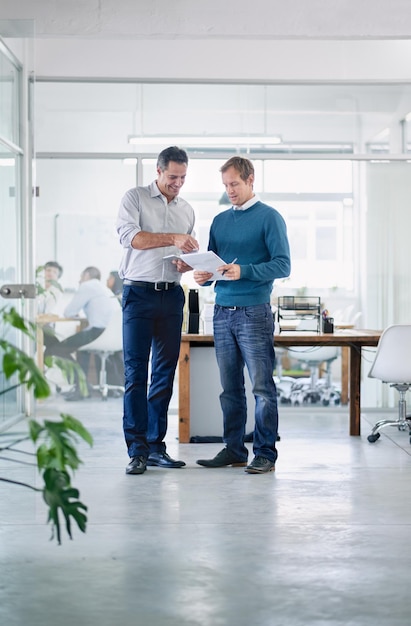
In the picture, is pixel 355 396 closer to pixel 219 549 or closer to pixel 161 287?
pixel 161 287

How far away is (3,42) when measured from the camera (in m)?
4.25

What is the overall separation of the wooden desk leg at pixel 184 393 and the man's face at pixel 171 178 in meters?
1.42

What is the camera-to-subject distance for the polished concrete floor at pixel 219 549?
2875 mm

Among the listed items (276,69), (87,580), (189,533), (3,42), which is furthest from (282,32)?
(87,580)

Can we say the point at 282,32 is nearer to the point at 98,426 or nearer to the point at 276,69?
the point at 276,69

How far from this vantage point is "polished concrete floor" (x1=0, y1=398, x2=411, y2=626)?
2.88 metres

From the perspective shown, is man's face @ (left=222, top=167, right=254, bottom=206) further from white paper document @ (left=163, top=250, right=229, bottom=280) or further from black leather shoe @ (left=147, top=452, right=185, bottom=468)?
black leather shoe @ (left=147, top=452, right=185, bottom=468)

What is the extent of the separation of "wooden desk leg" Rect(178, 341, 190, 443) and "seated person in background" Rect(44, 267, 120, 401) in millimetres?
1700

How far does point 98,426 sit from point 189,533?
3183 millimetres

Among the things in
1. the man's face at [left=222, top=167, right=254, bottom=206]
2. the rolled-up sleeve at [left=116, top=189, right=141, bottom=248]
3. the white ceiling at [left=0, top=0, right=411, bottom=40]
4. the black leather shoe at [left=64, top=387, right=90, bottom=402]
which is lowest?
the black leather shoe at [left=64, top=387, right=90, bottom=402]

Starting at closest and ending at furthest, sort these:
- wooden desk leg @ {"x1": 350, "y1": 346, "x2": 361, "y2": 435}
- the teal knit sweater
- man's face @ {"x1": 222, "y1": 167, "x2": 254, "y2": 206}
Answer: the teal knit sweater < man's face @ {"x1": 222, "y1": 167, "x2": 254, "y2": 206} < wooden desk leg @ {"x1": 350, "y1": 346, "x2": 361, "y2": 435}

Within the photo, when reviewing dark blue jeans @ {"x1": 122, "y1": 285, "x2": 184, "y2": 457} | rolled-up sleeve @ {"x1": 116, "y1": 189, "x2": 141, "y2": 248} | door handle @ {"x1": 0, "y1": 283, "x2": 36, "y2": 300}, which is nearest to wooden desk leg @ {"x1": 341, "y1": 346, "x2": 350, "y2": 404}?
dark blue jeans @ {"x1": 122, "y1": 285, "x2": 184, "y2": 457}

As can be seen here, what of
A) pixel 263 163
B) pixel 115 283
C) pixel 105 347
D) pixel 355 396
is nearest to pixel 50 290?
pixel 115 283

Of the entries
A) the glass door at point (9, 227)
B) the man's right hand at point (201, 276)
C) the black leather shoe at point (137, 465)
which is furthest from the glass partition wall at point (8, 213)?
the man's right hand at point (201, 276)
